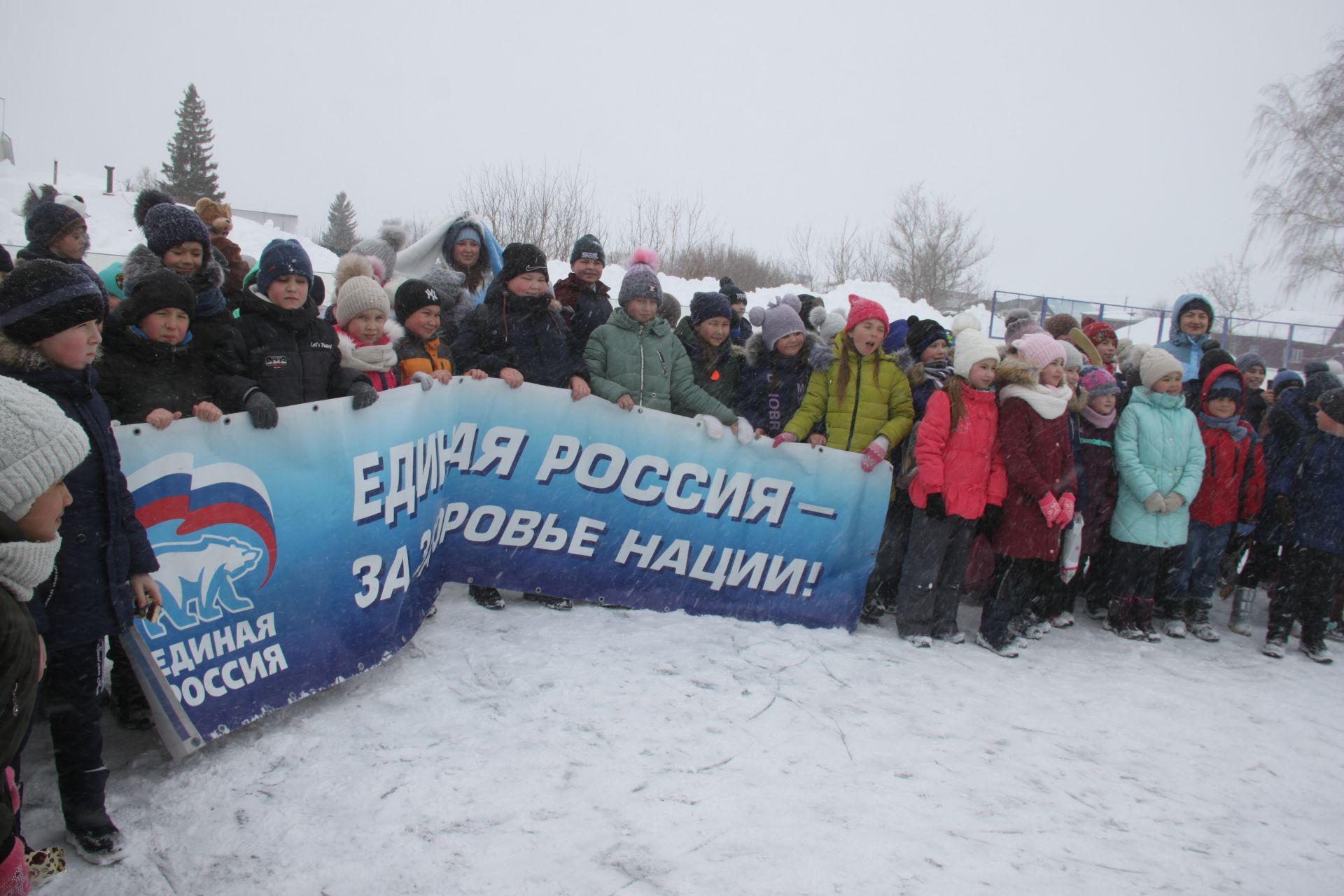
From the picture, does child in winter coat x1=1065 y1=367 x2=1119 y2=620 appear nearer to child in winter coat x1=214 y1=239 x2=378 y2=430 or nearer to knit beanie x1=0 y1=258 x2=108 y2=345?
child in winter coat x1=214 y1=239 x2=378 y2=430

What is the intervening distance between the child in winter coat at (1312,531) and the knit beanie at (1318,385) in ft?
1.22

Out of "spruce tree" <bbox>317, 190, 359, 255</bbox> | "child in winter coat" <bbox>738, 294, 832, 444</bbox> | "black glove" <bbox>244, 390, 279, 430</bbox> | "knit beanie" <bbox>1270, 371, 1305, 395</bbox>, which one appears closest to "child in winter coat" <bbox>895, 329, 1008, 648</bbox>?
"child in winter coat" <bbox>738, 294, 832, 444</bbox>

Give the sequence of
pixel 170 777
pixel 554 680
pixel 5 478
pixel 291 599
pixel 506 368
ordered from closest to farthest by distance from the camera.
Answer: pixel 5 478 < pixel 170 777 < pixel 291 599 < pixel 554 680 < pixel 506 368

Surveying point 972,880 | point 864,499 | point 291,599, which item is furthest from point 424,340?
point 972,880

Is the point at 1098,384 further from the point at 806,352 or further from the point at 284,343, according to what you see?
the point at 284,343

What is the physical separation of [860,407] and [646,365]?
1396mm

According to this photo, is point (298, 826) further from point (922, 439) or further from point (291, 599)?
point (922, 439)

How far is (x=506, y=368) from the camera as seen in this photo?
14.3 feet

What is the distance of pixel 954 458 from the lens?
15.5 ft

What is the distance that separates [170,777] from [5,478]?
161 cm

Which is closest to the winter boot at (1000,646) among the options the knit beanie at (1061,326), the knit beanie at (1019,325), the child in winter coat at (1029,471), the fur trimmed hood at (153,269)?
the child in winter coat at (1029,471)

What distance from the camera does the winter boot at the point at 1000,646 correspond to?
4834 millimetres

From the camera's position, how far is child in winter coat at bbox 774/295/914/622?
4965 millimetres

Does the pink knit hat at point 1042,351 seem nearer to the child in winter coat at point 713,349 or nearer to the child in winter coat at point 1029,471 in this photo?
the child in winter coat at point 1029,471
